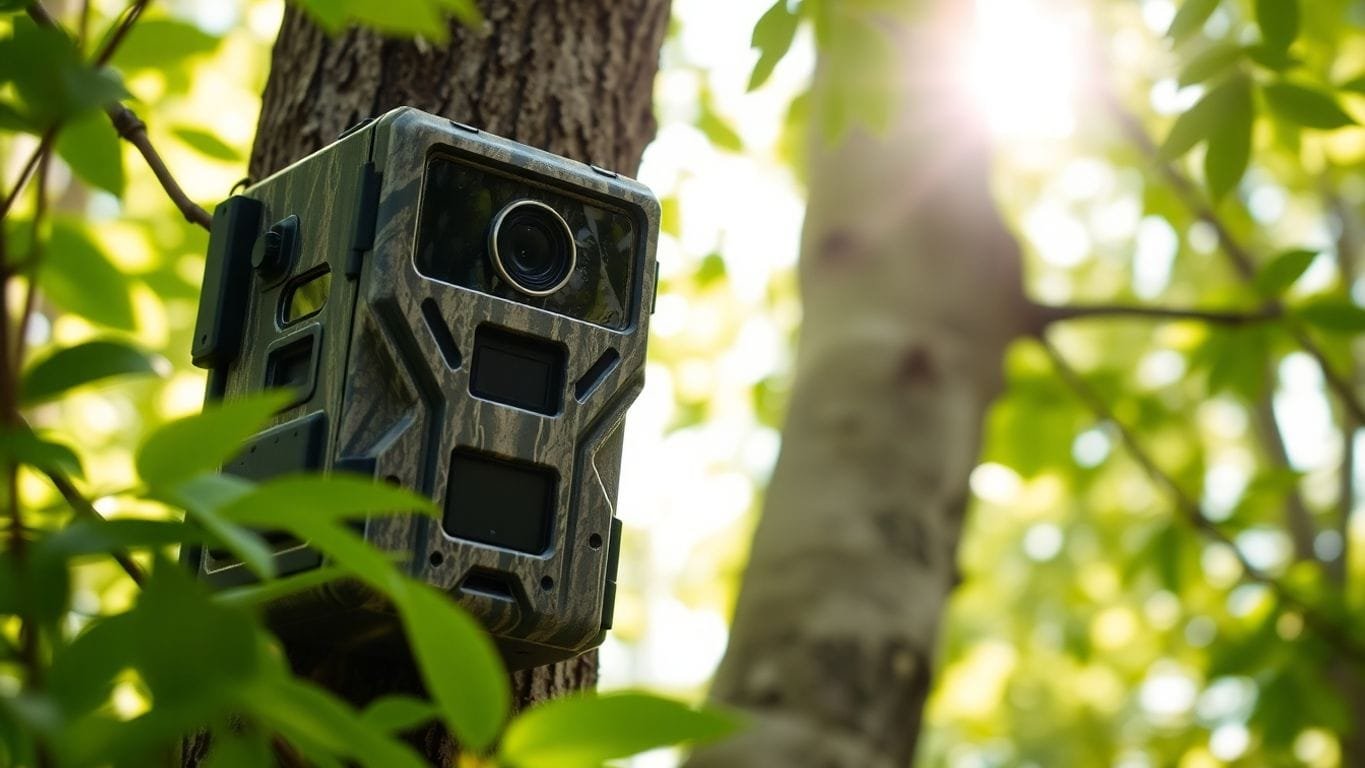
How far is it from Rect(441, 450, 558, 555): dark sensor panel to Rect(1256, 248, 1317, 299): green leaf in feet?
4.28

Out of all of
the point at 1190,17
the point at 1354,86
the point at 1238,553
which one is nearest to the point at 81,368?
the point at 1190,17

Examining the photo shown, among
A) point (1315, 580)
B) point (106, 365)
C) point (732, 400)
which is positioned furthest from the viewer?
point (732, 400)

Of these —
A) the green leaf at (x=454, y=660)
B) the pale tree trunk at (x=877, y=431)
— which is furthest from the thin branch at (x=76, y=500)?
the pale tree trunk at (x=877, y=431)

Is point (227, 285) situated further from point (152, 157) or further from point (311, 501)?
point (311, 501)

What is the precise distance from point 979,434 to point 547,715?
6.12 feet

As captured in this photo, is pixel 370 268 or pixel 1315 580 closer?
pixel 370 268

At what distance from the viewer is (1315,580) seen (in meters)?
2.88

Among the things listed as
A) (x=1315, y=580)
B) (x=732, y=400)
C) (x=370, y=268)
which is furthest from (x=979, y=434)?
(x=732, y=400)

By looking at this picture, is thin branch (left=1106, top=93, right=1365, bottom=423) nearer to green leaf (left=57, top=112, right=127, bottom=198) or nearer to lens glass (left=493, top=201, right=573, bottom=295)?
lens glass (left=493, top=201, right=573, bottom=295)

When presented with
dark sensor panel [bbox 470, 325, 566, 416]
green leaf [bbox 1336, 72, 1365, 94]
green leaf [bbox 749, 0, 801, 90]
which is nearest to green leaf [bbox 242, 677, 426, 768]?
dark sensor panel [bbox 470, 325, 566, 416]

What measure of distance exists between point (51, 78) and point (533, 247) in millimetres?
415

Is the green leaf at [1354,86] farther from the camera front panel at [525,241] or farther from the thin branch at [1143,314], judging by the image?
the camera front panel at [525,241]

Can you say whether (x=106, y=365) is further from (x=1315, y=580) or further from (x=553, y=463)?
(x=1315, y=580)

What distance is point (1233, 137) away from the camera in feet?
4.43
